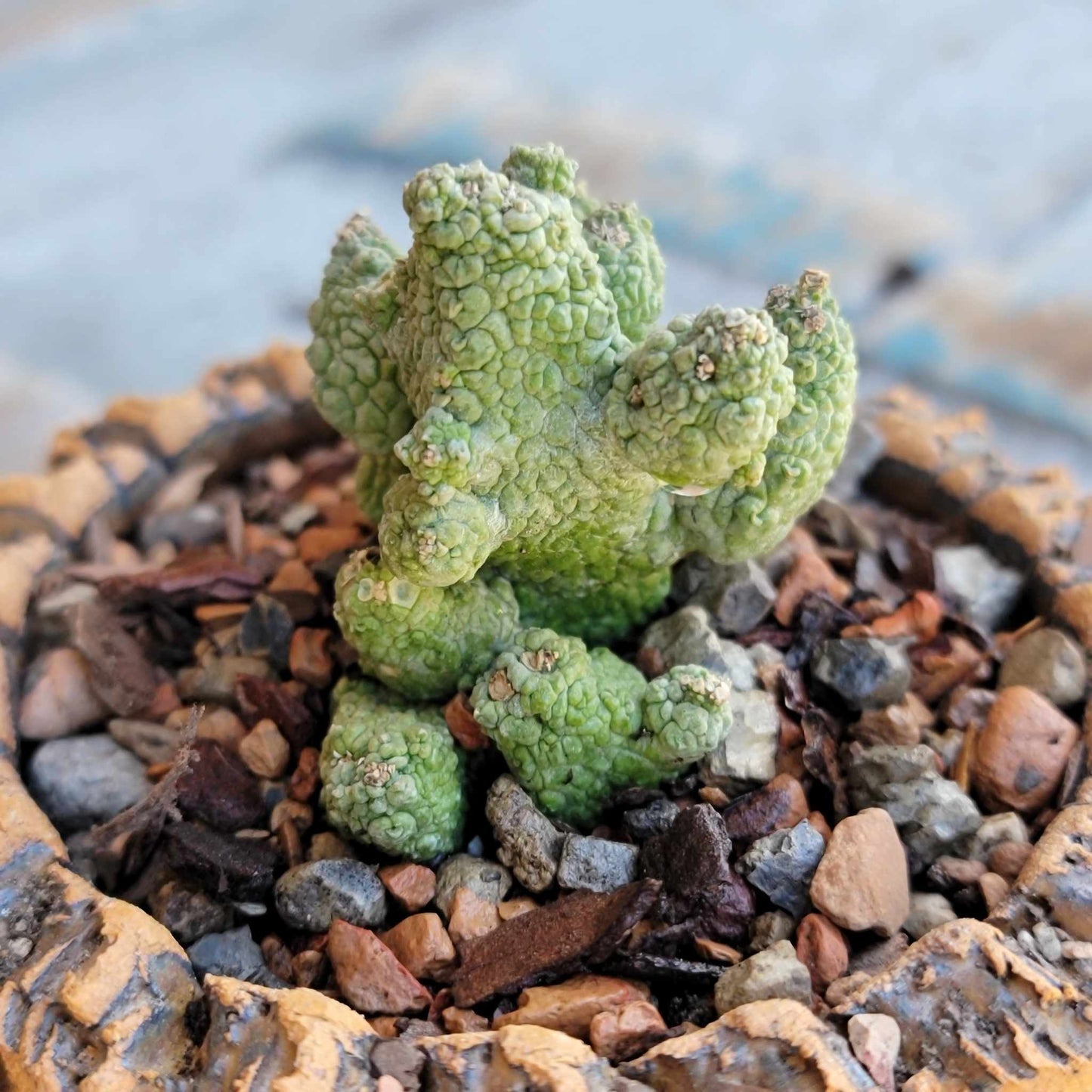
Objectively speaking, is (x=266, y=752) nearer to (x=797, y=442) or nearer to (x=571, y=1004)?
(x=571, y=1004)

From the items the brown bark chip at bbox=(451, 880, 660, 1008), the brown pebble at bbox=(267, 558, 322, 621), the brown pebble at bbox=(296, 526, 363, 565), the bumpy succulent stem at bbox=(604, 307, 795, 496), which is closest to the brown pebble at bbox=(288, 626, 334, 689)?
the brown pebble at bbox=(267, 558, 322, 621)

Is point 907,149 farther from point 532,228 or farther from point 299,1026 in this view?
point 299,1026

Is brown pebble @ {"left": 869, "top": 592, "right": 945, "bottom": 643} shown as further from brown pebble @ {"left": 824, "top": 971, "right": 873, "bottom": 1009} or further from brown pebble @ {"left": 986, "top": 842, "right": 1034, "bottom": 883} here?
brown pebble @ {"left": 824, "top": 971, "right": 873, "bottom": 1009}

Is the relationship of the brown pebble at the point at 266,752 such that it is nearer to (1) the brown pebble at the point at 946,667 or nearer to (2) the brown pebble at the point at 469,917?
(2) the brown pebble at the point at 469,917

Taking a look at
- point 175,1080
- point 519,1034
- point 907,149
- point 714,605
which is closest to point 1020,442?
point 907,149

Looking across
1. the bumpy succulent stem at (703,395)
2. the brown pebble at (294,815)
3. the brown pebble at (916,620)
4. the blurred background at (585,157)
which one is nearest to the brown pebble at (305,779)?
the brown pebble at (294,815)

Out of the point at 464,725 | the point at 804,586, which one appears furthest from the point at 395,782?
the point at 804,586
